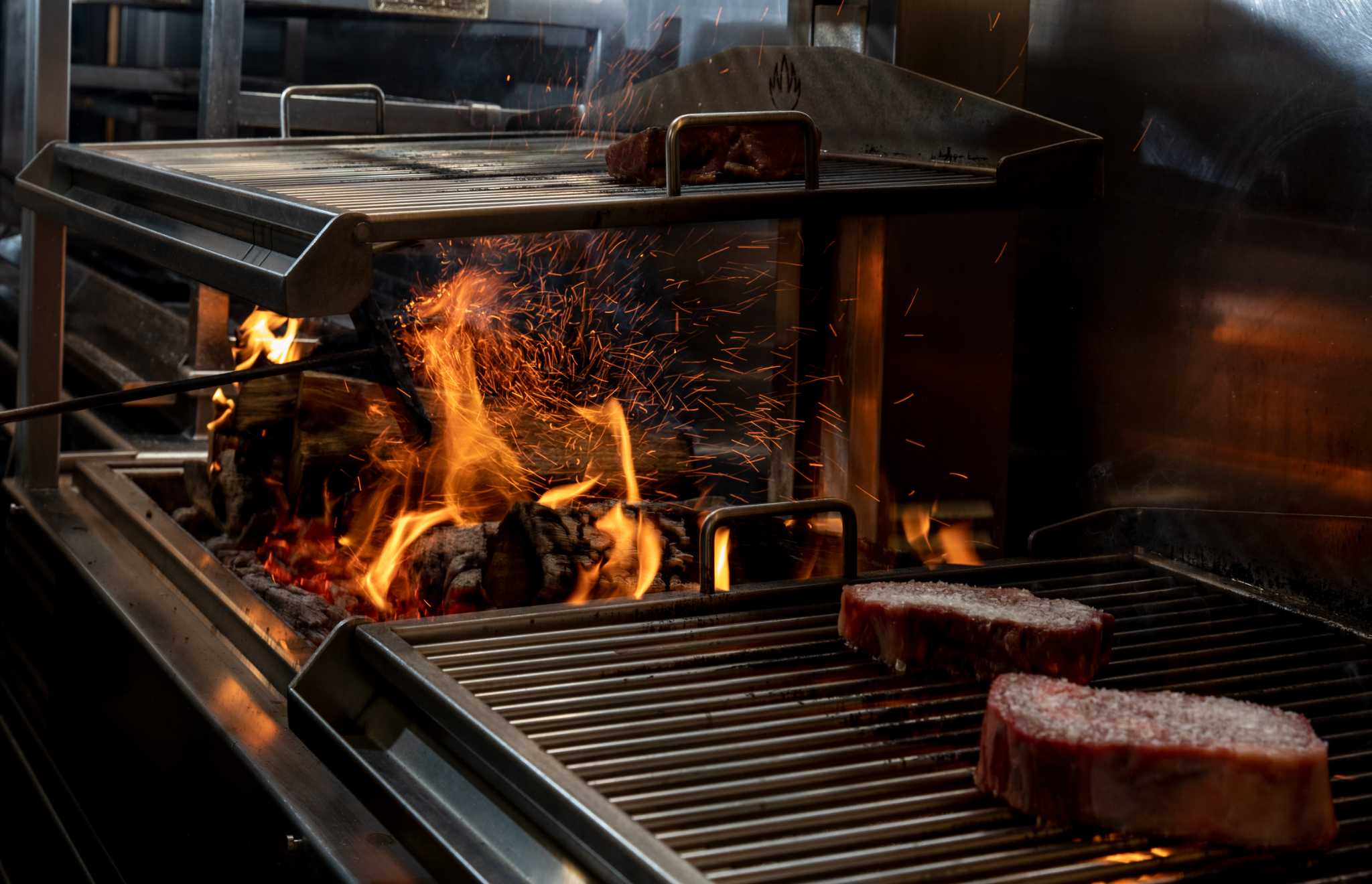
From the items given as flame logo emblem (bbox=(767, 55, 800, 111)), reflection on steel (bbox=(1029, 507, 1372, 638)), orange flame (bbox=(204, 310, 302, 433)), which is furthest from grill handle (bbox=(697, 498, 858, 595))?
orange flame (bbox=(204, 310, 302, 433))

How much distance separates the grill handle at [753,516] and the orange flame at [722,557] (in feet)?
0.59

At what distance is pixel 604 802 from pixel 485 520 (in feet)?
5.23

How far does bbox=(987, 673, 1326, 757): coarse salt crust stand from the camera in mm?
1509

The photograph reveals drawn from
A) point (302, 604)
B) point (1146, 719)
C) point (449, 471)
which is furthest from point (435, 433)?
point (1146, 719)

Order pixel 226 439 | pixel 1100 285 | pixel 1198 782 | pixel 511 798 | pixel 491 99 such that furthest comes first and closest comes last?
pixel 491 99 → pixel 226 439 → pixel 1100 285 → pixel 511 798 → pixel 1198 782

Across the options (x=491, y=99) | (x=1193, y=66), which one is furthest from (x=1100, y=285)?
(x=491, y=99)

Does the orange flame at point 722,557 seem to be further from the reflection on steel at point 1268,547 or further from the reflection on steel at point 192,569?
the reflection on steel at point 192,569

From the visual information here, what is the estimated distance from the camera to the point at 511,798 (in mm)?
1600

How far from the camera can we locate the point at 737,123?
2.22 m

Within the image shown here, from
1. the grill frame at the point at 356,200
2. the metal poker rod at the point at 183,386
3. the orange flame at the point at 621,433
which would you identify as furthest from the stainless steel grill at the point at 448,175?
the orange flame at the point at 621,433

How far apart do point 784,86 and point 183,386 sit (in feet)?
4.24

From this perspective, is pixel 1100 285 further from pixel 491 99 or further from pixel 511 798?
pixel 491 99

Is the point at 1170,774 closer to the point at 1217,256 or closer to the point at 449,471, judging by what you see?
the point at 1217,256

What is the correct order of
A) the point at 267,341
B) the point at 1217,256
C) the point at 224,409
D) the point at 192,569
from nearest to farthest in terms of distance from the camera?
the point at 1217,256 → the point at 192,569 → the point at 224,409 → the point at 267,341
